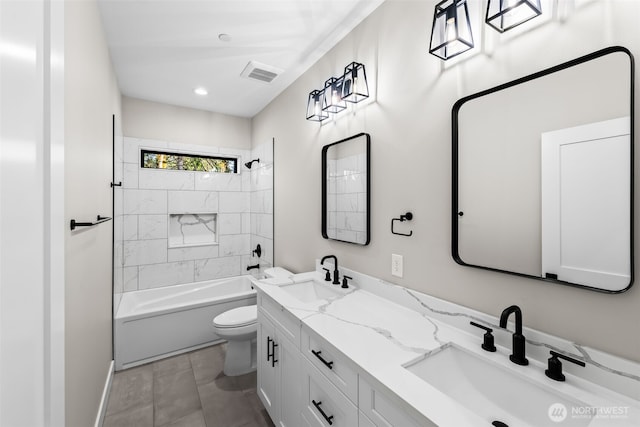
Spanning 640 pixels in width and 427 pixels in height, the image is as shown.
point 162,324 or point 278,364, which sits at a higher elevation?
point 278,364

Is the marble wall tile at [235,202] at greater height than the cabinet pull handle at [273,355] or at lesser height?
greater

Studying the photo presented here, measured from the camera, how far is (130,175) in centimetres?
315

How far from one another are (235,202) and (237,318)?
5.49 ft

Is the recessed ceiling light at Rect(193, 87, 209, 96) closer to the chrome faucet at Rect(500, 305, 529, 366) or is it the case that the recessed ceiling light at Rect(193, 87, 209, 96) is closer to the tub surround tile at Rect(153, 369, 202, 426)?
the tub surround tile at Rect(153, 369, 202, 426)

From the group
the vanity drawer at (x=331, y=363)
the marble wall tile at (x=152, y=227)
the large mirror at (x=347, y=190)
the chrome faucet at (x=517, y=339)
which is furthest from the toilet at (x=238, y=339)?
the chrome faucet at (x=517, y=339)

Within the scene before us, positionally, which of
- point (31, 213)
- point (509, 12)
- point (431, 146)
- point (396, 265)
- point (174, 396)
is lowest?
point (174, 396)

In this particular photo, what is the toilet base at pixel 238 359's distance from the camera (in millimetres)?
2393

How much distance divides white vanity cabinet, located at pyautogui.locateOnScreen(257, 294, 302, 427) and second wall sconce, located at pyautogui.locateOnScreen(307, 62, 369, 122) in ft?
4.43

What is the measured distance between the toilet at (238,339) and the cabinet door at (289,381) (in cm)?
77

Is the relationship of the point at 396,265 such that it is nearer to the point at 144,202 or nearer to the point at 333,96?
the point at 333,96

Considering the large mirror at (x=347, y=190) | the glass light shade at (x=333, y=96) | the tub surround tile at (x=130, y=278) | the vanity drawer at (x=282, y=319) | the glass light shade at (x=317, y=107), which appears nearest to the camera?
the vanity drawer at (x=282, y=319)

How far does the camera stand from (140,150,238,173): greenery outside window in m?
3.29

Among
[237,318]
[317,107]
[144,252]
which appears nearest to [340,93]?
[317,107]

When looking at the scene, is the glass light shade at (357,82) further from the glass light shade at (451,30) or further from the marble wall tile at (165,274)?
the marble wall tile at (165,274)
